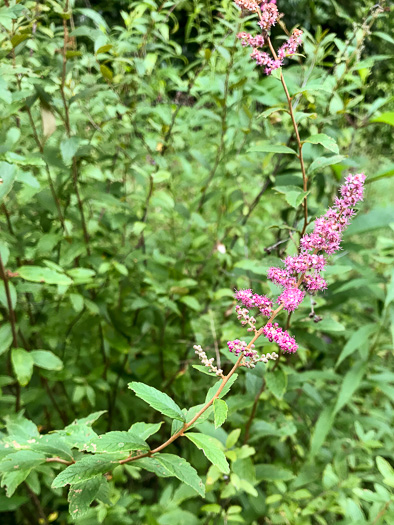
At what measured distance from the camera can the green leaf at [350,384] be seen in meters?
1.14

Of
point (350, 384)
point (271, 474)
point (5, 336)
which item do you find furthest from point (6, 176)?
point (350, 384)

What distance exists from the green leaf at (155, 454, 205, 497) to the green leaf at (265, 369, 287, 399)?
13.9 inches

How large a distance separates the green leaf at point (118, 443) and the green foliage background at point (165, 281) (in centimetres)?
41

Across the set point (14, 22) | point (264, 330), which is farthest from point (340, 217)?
point (14, 22)

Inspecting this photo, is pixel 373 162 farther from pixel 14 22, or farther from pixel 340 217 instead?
pixel 340 217

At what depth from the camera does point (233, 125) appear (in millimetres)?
1406

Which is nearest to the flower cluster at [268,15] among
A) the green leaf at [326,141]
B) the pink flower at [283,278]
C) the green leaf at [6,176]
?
the green leaf at [326,141]

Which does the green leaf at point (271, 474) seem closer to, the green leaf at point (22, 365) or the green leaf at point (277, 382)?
the green leaf at point (277, 382)

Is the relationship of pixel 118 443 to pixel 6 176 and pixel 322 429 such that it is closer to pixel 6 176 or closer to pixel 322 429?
pixel 6 176

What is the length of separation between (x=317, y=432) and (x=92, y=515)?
0.62 meters

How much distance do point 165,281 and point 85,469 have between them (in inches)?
32.4

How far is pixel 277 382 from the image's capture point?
0.89 m

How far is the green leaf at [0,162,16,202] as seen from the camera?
2.46ft

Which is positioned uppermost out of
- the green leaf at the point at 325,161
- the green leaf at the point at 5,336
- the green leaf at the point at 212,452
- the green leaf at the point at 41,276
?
the green leaf at the point at 325,161
